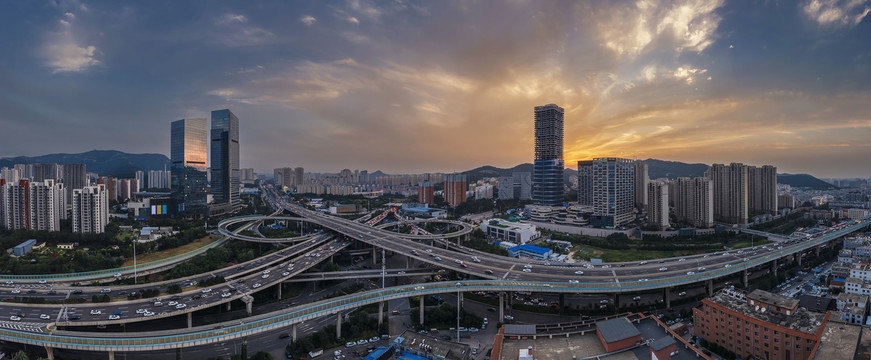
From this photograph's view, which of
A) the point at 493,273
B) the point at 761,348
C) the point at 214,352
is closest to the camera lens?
the point at 761,348

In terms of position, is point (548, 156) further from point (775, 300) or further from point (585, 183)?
point (775, 300)

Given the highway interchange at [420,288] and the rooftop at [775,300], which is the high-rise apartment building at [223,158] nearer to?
the highway interchange at [420,288]

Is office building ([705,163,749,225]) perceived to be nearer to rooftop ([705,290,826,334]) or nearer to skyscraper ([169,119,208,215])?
rooftop ([705,290,826,334])

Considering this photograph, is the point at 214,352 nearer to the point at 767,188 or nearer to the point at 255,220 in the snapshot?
the point at 255,220

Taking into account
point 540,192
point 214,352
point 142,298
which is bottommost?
point 214,352

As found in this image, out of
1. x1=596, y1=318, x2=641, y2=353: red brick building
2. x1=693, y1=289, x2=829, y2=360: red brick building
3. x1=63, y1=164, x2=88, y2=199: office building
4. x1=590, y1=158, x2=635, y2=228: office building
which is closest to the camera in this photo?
x1=596, y1=318, x2=641, y2=353: red brick building

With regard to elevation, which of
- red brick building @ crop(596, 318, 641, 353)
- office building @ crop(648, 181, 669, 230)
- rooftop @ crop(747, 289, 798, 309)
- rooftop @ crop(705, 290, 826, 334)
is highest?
office building @ crop(648, 181, 669, 230)

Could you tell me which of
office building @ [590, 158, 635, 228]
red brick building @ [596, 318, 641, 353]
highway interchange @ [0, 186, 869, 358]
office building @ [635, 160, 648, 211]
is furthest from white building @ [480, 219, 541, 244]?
red brick building @ [596, 318, 641, 353]

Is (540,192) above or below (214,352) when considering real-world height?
above

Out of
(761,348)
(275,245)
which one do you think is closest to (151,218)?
(275,245)
